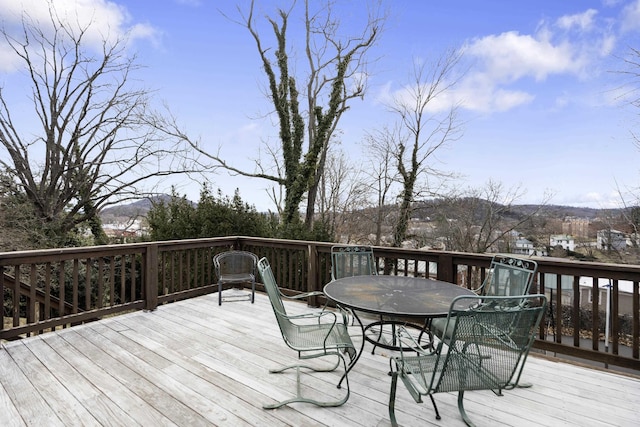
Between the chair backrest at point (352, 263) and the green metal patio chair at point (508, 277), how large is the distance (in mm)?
1182

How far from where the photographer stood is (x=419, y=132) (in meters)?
11.7

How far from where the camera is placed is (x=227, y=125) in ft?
39.0

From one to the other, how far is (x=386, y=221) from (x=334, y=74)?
19.0 ft

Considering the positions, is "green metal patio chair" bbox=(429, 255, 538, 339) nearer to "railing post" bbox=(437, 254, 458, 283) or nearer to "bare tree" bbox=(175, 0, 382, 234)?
"railing post" bbox=(437, 254, 458, 283)

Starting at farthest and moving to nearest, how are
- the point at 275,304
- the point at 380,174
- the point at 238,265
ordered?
the point at 380,174, the point at 238,265, the point at 275,304

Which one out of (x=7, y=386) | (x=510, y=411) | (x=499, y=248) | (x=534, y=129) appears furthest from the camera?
(x=499, y=248)

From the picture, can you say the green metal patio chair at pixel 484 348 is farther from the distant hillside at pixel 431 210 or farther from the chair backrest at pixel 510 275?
the distant hillside at pixel 431 210

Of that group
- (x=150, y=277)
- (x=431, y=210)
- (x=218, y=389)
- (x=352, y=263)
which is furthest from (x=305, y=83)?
(x=218, y=389)

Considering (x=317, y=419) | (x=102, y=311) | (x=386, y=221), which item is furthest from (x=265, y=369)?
(x=386, y=221)

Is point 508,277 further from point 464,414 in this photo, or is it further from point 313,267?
point 313,267

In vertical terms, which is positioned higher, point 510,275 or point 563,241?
point 510,275

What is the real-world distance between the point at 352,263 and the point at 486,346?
218 centimetres

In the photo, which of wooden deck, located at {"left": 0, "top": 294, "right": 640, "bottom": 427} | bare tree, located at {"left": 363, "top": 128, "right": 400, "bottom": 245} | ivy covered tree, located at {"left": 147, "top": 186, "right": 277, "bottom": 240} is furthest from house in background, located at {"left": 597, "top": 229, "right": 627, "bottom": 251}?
ivy covered tree, located at {"left": 147, "top": 186, "right": 277, "bottom": 240}

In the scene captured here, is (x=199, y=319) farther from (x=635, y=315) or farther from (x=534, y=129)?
(x=534, y=129)
